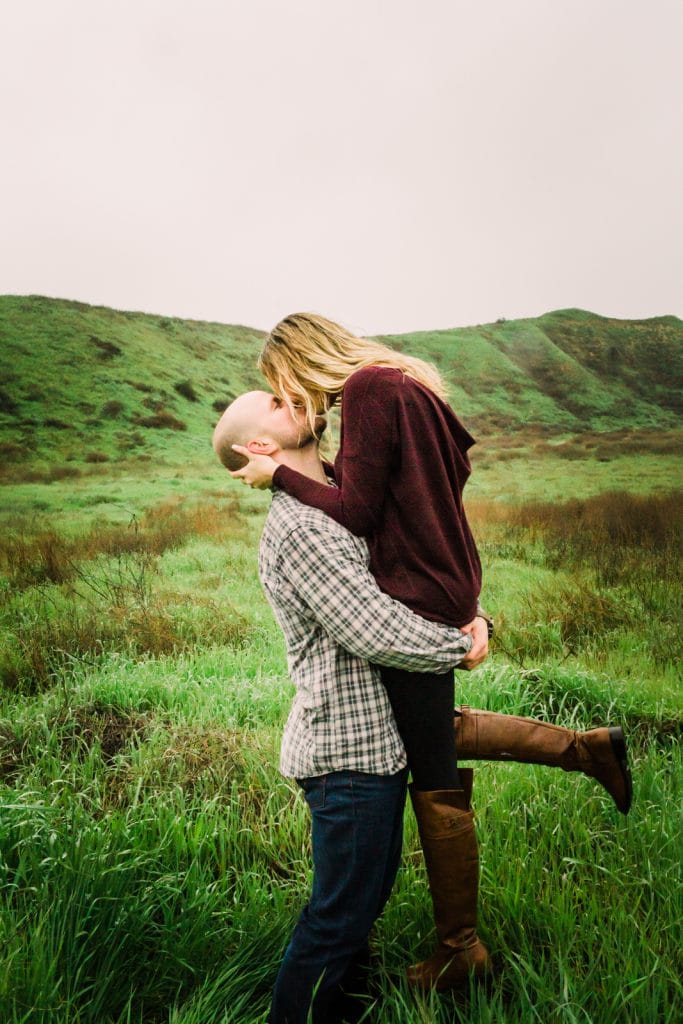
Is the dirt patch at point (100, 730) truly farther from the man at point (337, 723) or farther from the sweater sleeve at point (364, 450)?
the sweater sleeve at point (364, 450)

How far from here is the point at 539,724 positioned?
189cm

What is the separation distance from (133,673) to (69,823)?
5.81ft

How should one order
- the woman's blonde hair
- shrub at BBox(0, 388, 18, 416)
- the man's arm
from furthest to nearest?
shrub at BBox(0, 388, 18, 416) → the woman's blonde hair → the man's arm

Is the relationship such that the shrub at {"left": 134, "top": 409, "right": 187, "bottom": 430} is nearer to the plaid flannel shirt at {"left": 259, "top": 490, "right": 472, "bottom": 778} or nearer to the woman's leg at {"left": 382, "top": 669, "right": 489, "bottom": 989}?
the plaid flannel shirt at {"left": 259, "top": 490, "right": 472, "bottom": 778}

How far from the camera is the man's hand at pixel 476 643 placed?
4.91 feet

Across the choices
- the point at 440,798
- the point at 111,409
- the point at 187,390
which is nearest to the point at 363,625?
the point at 440,798

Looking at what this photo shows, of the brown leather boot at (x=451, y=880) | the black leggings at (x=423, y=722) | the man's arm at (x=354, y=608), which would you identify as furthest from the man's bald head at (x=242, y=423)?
the brown leather boot at (x=451, y=880)

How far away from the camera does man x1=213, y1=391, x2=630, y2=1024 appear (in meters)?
1.27

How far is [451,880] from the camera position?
1423 millimetres

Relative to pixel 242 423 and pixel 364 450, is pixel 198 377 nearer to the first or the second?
pixel 242 423

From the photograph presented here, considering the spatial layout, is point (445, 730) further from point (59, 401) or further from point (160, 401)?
point (160, 401)

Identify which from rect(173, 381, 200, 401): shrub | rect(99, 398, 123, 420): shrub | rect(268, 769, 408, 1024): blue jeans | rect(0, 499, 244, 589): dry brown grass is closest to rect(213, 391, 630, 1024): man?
rect(268, 769, 408, 1024): blue jeans

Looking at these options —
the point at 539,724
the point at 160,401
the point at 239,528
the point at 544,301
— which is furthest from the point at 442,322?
the point at 539,724

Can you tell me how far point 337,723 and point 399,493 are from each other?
1.85ft
